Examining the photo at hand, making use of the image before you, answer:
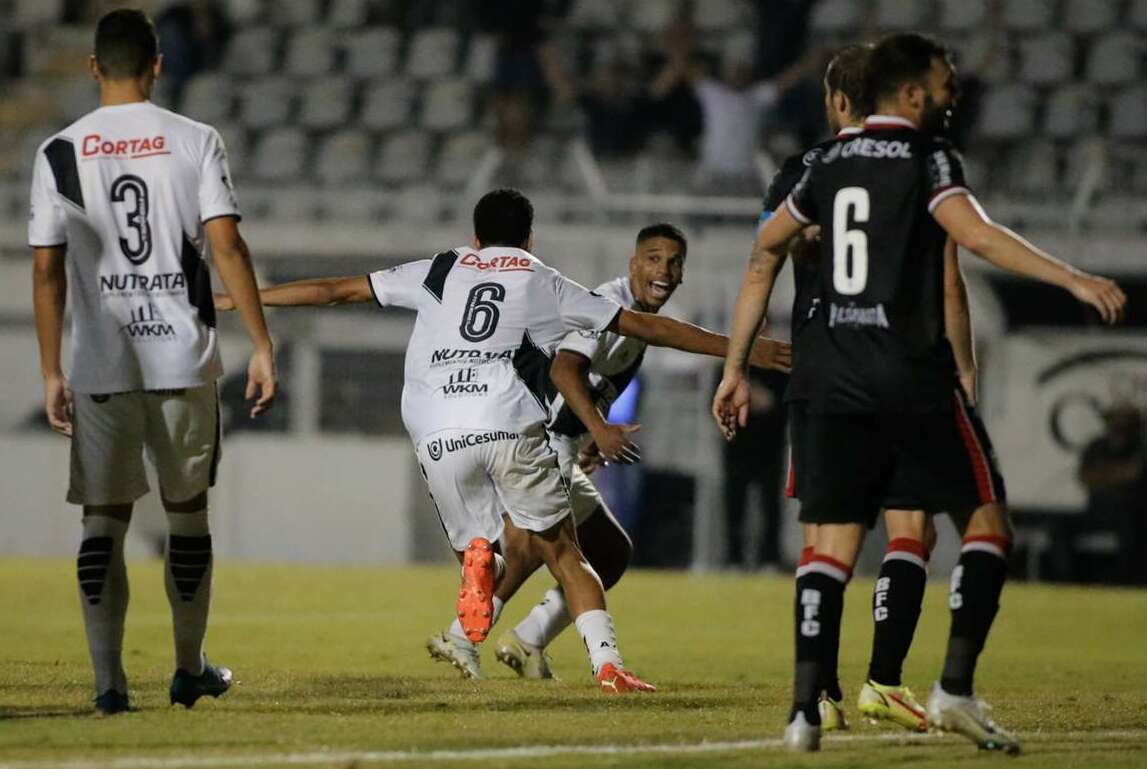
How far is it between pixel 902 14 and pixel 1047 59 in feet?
4.75

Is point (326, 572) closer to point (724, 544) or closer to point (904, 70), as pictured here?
point (724, 544)

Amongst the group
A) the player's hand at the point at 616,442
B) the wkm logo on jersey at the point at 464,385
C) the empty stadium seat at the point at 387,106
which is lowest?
the player's hand at the point at 616,442

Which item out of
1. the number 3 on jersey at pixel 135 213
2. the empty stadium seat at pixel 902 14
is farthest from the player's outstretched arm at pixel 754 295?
the empty stadium seat at pixel 902 14

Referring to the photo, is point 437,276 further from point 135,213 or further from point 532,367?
point 135,213

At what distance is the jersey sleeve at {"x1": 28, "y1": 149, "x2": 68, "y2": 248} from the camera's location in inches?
247

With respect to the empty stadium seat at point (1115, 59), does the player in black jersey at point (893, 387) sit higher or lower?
lower

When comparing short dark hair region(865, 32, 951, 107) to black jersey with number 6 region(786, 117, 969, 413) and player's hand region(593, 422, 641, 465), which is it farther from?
player's hand region(593, 422, 641, 465)

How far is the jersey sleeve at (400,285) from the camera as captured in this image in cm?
770

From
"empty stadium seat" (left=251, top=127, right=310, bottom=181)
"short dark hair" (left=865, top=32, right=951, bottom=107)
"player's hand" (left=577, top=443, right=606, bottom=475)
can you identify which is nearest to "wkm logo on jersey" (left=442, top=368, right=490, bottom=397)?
"player's hand" (left=577, top=443, right=606, bottom=475)

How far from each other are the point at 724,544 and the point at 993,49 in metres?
5.69

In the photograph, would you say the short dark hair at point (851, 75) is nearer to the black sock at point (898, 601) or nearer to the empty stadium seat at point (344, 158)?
the black sock at point (898, 601)

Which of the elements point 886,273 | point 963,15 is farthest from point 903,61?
point 963,15

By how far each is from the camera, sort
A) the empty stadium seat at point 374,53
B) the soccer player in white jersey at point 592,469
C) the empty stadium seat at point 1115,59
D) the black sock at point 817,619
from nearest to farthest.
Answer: the black sock at point 817,619, the soccer player in white jersey at point 592,469, the empty stadium seat at point 1115,59, the empty stadium seat at point 374,53

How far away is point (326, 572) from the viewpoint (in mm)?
16688
